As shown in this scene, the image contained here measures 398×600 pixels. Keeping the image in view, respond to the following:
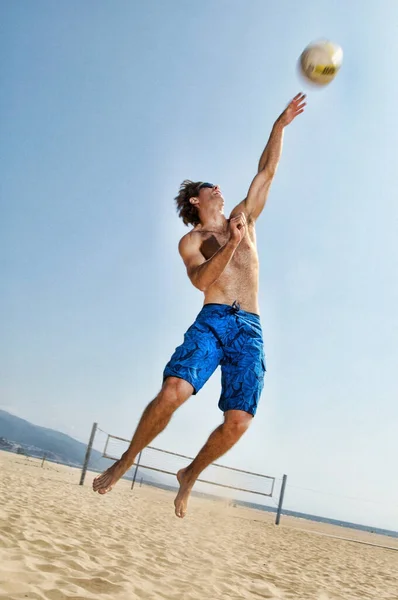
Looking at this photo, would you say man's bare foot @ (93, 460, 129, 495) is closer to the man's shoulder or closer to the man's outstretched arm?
the man's shoulder

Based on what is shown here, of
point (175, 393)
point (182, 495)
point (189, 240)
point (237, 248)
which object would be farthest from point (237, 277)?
point (182, 495)

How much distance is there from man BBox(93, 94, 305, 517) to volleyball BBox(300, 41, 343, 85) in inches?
61.7

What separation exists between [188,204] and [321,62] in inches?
61.9

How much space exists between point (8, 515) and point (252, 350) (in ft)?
12.1

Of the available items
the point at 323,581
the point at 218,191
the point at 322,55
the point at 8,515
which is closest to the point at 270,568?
the point at 323,581

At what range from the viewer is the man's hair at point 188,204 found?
3584 mm

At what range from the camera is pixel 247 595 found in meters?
3.76

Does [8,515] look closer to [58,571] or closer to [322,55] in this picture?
[58,571]

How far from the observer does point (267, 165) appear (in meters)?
3.49

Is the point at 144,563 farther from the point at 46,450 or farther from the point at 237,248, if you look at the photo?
the point at 46,450

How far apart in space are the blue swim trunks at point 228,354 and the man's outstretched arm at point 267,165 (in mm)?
893

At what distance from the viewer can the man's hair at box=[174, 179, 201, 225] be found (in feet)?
11.8

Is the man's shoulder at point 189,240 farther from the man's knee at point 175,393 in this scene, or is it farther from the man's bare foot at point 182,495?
the man's bare foot at point 182,495

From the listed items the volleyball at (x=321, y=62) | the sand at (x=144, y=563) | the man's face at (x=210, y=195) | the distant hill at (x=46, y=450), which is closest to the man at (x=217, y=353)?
the man's face at (x=210, y=195)
